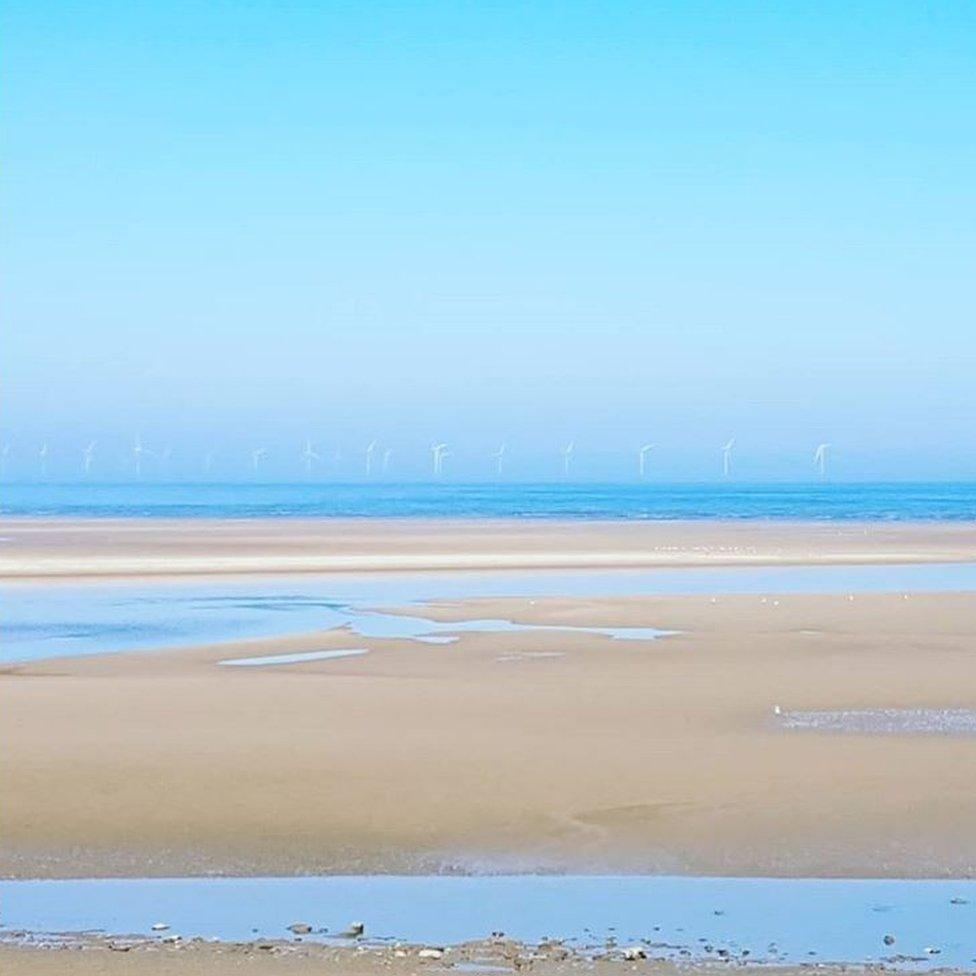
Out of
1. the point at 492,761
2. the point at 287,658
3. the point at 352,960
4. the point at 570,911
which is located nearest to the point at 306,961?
the point at 352,960

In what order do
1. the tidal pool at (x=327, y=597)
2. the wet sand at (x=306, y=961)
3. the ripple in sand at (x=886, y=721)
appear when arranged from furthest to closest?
the tidal pool at (x=327, y=597) < the ripple in sand at (x=886, y=721) < the wet sand at (x=306, y=961)

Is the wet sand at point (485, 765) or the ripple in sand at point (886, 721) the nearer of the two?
the wet sand at point (485, 765)

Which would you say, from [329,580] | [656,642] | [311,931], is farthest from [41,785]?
[329,580]

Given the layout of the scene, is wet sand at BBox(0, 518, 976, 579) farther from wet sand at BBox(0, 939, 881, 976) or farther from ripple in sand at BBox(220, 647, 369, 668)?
wet sand at BBox(0, 939, 881, 976)

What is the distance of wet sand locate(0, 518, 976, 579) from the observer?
46844mm

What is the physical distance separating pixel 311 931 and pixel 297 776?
458 cm

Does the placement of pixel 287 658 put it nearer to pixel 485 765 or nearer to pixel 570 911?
pixel 485 765

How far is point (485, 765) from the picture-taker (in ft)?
45.0

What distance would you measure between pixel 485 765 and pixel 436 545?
1814 inches

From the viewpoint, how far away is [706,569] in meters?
43.8

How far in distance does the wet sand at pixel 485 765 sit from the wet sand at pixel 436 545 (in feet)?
79.8

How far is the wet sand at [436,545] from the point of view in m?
46.8

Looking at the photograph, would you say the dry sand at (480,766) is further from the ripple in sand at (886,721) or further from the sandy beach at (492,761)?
the ripple in sand at (886,721)

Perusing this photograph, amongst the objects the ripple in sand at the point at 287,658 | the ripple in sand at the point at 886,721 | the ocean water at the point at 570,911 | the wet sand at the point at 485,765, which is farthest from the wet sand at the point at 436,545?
the ocean water at the point at 570,911
